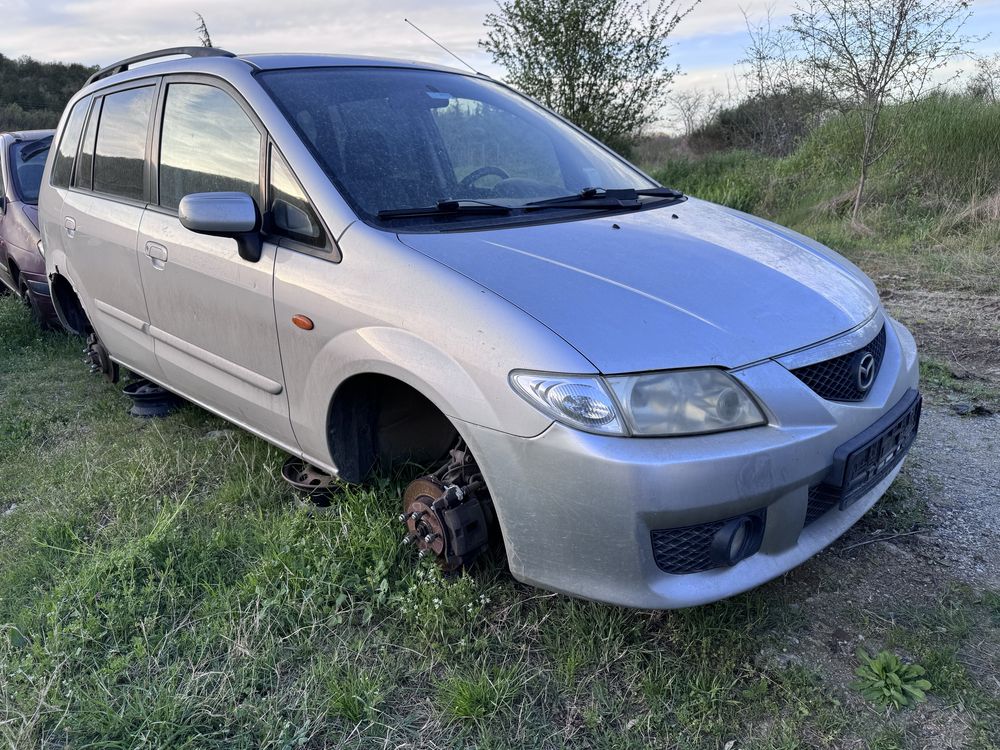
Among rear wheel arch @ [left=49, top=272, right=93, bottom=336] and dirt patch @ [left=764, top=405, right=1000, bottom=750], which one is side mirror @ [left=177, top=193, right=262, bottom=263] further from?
rear wheel arch @ [left=49, top=272, right=93, bottom=336]

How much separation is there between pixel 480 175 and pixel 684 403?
1321mm

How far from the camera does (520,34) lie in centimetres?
988

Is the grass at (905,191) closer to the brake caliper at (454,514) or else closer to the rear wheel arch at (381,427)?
the rear wheel arch at (381,427)

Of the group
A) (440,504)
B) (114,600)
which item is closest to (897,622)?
(440,504)

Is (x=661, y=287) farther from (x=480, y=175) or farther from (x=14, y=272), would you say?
(x=14, y=272)

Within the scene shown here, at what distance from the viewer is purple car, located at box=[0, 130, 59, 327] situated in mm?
5590

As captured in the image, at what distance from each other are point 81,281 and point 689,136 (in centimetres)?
1480

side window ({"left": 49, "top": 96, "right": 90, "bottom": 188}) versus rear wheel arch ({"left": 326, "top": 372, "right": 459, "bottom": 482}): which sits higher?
side window ({"left": 49, "top": 96, "right": 90, "bottom": 188})

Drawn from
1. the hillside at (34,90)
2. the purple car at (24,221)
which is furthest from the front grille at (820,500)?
the hillside at (34,90)

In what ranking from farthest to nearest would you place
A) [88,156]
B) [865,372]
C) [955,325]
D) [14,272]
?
[14,272] → [955,325] → [88,156] → [865,372]

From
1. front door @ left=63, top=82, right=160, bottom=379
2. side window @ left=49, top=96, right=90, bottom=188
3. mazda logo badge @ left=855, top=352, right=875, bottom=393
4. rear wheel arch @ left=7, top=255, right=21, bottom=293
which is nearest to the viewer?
mazda logo badge @ left=855, top=352, right=875, bottom=393

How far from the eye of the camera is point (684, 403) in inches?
73.9

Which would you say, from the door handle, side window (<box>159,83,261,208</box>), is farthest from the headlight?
the door handle

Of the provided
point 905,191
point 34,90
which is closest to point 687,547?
point 905,191
